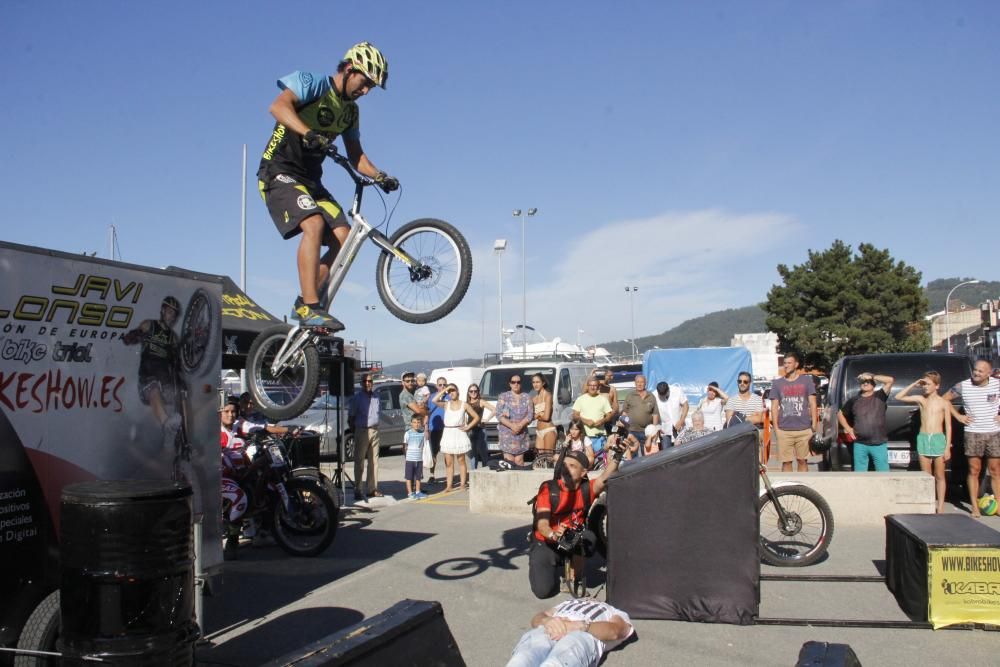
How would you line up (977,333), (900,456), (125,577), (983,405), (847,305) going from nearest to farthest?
(125,577)
(983,405)
(900,456)
(847,305)
(977,333)

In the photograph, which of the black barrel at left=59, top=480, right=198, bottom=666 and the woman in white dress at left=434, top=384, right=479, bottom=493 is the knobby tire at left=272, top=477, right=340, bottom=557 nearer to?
the woman in white dress at left=434, top=384, right=479, bottom=493

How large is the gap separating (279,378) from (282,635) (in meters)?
2.02

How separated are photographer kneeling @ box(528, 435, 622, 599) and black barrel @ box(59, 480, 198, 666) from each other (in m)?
3.55

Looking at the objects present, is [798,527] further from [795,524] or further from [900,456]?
[900,456]

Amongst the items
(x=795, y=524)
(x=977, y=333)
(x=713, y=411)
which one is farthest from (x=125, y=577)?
(x=977, y=333)

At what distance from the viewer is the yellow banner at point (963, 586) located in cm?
596

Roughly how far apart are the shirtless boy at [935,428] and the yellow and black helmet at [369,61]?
26.1ft

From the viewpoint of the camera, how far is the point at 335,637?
4039 millimetres

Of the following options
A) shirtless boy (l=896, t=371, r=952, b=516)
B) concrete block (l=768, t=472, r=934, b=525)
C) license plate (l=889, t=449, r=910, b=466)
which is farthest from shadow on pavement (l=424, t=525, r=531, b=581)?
license plate (l=889, t=449, r=910, b=466)

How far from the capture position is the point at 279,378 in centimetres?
586

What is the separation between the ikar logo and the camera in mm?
5973

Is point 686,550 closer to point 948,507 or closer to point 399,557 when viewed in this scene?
point 399,557

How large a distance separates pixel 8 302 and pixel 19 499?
1199 millimetres

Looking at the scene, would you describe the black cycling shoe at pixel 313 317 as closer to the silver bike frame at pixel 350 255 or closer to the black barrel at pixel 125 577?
the silver bike frame at pixel 350 255
